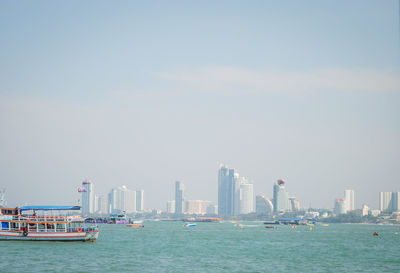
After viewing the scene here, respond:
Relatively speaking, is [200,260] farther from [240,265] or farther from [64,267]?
[64,267]

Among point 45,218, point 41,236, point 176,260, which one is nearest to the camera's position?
point 176,260

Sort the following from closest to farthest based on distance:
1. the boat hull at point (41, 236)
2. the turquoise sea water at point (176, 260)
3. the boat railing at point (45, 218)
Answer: the turquoise sea water at point (176, 260)
the boat hull at point (41, 236)
the boat railing at point (45, 218)

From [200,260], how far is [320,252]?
87.1 feet

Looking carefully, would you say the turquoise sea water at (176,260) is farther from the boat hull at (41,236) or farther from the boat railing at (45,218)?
the boat railing at (45,218)

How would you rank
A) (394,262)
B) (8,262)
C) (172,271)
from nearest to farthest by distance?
(172,271) < (8,262) < (394,262)

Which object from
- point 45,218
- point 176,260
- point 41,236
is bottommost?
point 176,260

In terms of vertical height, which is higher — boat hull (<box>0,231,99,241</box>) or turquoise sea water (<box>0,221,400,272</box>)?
boat hull (<box>0,231,99,241</box>)

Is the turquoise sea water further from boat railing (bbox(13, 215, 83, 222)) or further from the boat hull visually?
boat railing (bbox(13, 215, 83, 222))

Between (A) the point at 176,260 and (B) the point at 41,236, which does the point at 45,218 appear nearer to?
(B) the point at 41,236

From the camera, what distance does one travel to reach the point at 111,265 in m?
63.2

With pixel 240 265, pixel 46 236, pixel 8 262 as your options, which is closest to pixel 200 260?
pixel 240 265

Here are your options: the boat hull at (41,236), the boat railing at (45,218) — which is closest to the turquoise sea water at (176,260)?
the boat hull at (41,236)

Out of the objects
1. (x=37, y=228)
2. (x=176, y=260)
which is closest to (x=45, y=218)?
(x=37, y=228)

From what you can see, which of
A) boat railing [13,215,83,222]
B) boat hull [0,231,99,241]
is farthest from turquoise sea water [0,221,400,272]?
boat railing [13,215,83,222]
